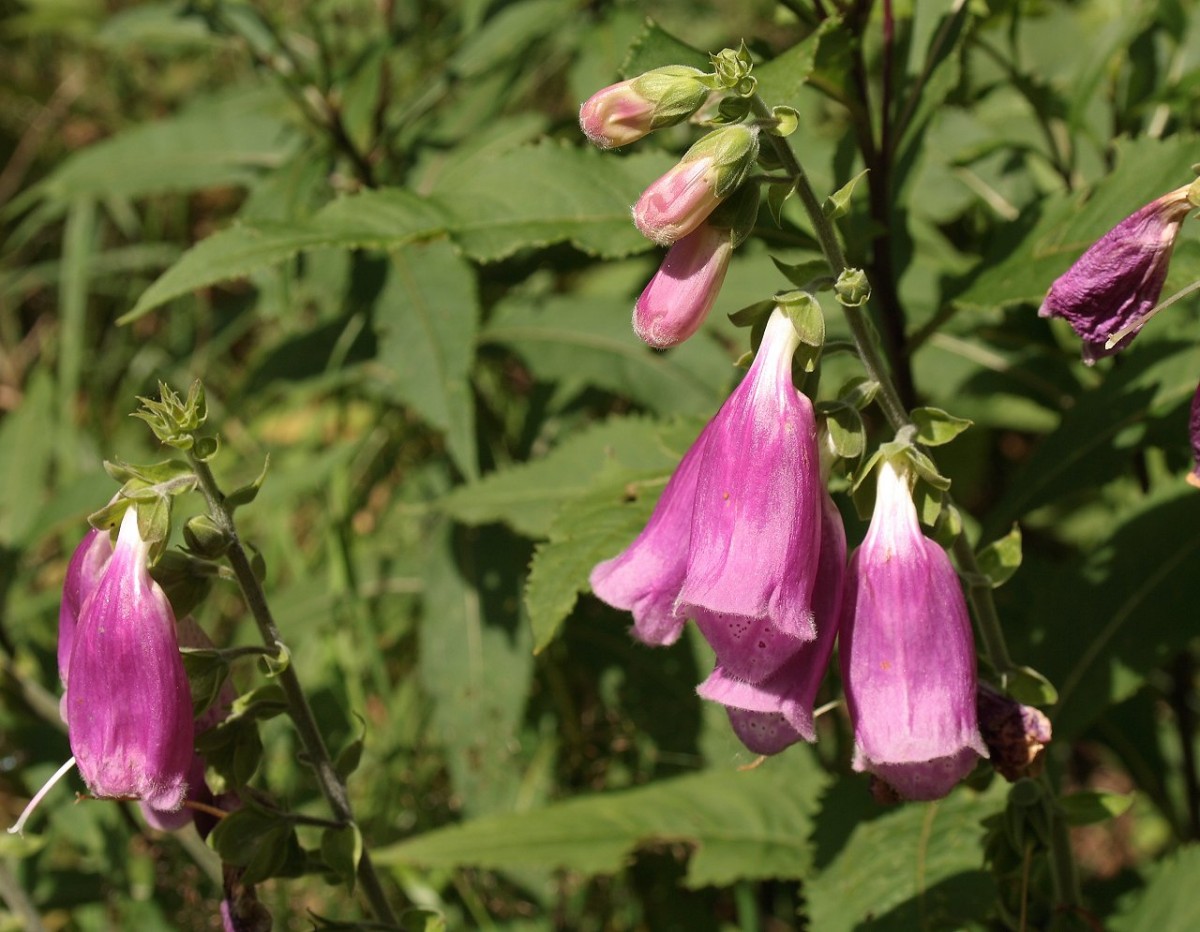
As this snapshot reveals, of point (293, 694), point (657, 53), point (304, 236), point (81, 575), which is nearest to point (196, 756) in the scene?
point (293, 694)

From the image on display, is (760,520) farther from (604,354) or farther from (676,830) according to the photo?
(604,354)

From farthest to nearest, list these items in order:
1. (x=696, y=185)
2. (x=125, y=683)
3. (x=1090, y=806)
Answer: (x=1090, y=806), (x=125, y=683), (x=696, y=185)

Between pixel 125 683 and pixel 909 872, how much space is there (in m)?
1.03

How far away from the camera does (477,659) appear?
2.72 m

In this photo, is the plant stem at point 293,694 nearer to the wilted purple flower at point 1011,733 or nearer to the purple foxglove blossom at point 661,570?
the purple foxglove blossom at point 661,570

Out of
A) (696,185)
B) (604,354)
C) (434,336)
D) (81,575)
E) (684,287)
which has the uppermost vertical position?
(696,185)

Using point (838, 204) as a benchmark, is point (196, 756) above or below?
below

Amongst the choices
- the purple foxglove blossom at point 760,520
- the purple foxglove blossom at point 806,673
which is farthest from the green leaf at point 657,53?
the purple foxglove blossom at point 806,673

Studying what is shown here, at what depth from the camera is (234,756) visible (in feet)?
4.72

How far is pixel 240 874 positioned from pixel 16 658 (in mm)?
1450

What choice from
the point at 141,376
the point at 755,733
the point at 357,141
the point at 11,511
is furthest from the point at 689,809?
the point at 141,376

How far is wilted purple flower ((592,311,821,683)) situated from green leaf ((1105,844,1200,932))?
1.02 metres

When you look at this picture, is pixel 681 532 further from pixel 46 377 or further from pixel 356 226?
pixel 46 377

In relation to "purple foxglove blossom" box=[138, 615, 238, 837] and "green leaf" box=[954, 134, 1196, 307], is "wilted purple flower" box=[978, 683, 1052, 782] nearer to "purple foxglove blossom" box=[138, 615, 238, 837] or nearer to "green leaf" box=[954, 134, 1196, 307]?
"green leaf" box=[954, 134, 1196, 307]
